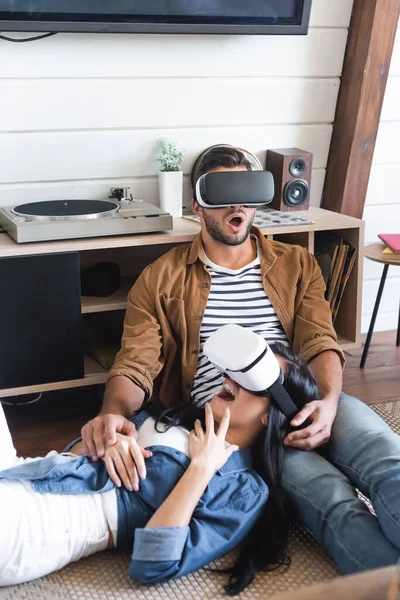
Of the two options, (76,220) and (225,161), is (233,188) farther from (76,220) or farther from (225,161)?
(76,220)

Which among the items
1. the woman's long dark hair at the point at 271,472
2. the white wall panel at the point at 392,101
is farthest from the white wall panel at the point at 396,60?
the woman's long dark hair at the point at 271,472

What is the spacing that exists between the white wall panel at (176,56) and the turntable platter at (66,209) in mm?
393

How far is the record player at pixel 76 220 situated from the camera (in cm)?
192

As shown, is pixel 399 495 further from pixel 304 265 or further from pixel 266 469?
pixel 304 265

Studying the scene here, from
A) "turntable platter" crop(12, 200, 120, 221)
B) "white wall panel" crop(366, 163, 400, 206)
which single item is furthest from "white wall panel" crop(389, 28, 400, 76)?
"turntable platter" crop(12, 200, 120, 221)

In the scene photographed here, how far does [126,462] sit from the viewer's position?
144 cm

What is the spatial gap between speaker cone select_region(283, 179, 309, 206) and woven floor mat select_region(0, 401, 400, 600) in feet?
4.14

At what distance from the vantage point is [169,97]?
91.0 inches

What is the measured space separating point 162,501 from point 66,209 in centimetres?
95

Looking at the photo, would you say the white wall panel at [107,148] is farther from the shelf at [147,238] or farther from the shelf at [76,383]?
the shelf at [76,383]

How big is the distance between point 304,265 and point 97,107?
2.74ft

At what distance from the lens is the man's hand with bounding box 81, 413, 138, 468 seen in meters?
1.48

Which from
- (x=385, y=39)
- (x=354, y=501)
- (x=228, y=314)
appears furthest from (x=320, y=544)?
(x=385, y=39)

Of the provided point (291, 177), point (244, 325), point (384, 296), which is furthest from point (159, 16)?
point (384, 296)
